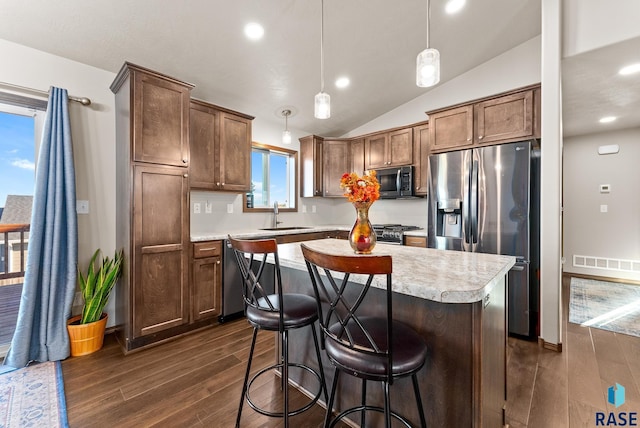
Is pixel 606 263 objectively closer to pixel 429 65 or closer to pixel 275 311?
pixel 429 65

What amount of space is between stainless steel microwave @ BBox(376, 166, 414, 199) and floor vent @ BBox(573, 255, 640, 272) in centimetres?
358

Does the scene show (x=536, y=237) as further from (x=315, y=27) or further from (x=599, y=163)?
(x=599, y=163)

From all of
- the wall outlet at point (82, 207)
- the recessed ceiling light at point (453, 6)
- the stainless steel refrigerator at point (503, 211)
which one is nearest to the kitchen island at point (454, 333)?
the stainless steel refrigerator at point (503, 211)

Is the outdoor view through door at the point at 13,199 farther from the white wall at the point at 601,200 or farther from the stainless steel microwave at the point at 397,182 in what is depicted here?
the white wall at the point at 601,200

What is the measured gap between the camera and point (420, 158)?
385cm

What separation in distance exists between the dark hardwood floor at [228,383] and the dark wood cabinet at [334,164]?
2.56 m

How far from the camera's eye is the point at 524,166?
8.84 ft

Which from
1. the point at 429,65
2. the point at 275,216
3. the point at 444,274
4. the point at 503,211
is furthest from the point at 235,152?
the point at 503,211

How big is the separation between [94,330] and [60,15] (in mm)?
2488

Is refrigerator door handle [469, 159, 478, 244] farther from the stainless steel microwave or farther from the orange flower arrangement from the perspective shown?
the orange flower arrangement

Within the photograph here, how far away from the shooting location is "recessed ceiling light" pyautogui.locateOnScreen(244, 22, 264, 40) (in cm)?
252

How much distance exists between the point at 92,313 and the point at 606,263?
7082mm

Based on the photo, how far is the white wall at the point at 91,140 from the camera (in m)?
2.44

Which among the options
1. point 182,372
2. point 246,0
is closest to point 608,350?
point 182,372
